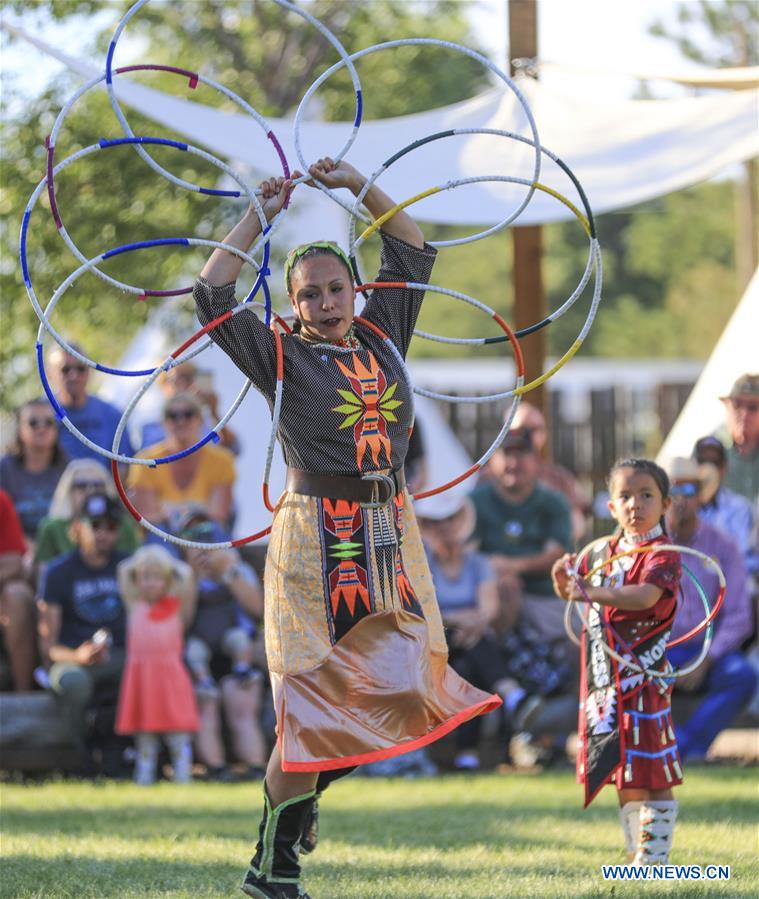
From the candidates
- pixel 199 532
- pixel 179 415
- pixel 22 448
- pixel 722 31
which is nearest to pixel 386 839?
pixel 199 532

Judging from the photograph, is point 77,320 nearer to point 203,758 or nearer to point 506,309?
point 203,758

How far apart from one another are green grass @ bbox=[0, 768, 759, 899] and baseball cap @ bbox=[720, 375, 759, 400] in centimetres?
233

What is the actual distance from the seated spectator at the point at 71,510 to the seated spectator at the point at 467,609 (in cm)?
183

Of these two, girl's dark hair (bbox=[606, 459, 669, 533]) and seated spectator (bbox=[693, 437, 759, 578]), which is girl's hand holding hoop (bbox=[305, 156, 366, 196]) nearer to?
girl's dark hair (bbox=[606, 459, 669, 533])

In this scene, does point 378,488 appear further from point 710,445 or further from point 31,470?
point 31,470

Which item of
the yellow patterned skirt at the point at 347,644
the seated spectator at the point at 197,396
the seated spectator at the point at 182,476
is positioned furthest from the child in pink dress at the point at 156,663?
the yellow patterned skirt at the point at 347,644

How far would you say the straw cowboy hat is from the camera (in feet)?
31.7

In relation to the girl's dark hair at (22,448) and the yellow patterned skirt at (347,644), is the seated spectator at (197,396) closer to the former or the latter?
the girl's dark hair at (22,448)

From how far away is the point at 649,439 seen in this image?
30.7 meters

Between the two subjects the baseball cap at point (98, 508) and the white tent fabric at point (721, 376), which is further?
the white tent fabric at point (721, 376)

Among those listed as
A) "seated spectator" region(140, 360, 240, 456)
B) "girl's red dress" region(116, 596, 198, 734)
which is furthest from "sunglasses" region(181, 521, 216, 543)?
"seated spectator" region(140, 360, 240, 456)

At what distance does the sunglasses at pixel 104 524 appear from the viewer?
9.72m

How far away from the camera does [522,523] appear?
10.4m

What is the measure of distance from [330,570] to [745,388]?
5.53 meters
